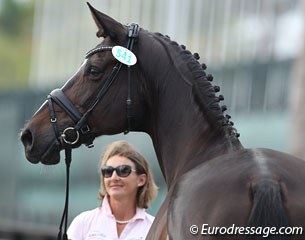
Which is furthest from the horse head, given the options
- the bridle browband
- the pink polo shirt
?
the pink polo shirt

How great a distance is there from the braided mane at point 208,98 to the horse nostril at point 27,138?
0.96 m

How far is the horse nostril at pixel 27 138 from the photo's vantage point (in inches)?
229

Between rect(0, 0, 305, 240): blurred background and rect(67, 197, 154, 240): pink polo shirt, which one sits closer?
rect(67, 197, 154, 240): pink polo shirt

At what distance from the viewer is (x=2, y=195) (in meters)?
24.1

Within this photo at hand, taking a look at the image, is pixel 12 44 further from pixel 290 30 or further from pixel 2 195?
pixel 290 30

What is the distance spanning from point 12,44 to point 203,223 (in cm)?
5591

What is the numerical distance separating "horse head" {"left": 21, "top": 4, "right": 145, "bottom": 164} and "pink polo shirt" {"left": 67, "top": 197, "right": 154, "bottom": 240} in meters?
0.78

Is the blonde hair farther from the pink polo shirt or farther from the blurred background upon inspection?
the blurred background

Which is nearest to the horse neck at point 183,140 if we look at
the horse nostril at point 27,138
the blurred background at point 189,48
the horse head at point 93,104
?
the horse head at point 93,104

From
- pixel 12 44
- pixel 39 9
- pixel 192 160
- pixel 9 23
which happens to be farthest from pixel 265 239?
pixel 9 23

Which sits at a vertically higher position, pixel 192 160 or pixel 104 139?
pixel 192 160

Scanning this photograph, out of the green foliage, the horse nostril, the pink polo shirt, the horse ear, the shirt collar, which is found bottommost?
the green foliage

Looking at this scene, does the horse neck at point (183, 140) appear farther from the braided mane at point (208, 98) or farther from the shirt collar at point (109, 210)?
the shirt collar at point (109, 210)

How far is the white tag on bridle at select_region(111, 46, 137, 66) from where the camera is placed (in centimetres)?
562
